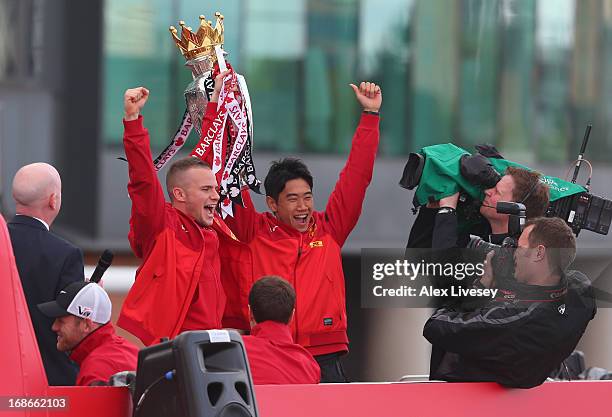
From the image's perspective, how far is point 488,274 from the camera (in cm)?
468

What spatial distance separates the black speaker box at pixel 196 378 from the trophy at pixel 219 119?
5.57ft

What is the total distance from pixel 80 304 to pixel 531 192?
1.86 m

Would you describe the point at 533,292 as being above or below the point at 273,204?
below

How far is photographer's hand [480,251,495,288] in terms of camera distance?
4.64 meters

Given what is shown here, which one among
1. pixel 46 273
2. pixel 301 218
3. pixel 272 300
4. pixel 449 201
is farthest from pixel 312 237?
pixel 46 273

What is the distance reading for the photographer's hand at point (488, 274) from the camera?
4.64 meters

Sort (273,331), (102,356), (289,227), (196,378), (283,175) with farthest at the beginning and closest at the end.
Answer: (283,175) → (289,227) → (273,331) → (102,356) → (196,378)

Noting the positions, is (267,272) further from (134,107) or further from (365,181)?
(134,107)

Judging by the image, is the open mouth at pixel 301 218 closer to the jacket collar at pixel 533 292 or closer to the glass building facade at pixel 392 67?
the jacket collar at pixel 533 292

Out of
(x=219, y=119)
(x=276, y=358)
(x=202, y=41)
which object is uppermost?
(x=202, y=41)

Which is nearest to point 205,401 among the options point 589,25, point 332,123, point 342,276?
→ point 342,276

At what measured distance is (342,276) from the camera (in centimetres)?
549

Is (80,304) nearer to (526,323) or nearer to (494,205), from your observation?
(526,323)

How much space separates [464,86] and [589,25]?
1872 millimetres
